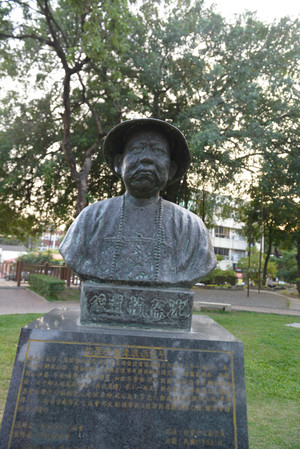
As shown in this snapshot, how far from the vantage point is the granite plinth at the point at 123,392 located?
7.16 ft

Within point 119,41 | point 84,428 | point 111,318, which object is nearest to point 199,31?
point 119,41

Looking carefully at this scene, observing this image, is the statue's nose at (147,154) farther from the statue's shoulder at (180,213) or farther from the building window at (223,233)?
the building window at (223,233)

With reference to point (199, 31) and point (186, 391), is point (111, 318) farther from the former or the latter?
point (199, 31)

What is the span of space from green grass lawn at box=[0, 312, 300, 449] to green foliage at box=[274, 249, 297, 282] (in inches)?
896

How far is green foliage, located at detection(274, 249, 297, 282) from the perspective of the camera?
101ft

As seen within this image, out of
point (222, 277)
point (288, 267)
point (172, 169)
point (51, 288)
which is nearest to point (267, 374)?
point (172, 169)

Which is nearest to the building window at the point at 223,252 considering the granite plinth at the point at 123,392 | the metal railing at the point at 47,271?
the metal railing at the point at 47,271

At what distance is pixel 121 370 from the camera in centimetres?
231

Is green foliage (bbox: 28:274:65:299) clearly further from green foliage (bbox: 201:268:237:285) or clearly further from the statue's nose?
green foliage (bbox: 201:268:237:285)

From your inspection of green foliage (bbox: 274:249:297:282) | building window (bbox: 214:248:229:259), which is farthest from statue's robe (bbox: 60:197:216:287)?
building window (bbox: 214:248:229:259)

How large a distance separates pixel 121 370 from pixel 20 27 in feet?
Result: 32.5

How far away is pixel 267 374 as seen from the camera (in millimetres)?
5363

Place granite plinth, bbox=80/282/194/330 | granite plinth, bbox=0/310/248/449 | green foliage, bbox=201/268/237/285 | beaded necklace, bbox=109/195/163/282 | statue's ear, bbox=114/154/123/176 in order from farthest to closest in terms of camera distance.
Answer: green foliage, bbox=201/268/237/285 < statue's ear, bbox=114/154/123/176 < beaded necklace, bbox=109/195/163/282 < granite plinth, bbox=80/282/194/330 < granite plinth, bbox=0/310/248/449

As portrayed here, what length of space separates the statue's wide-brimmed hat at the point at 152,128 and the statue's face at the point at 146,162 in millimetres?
58
